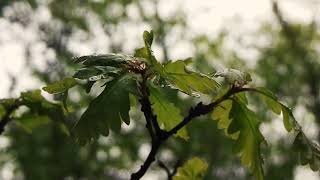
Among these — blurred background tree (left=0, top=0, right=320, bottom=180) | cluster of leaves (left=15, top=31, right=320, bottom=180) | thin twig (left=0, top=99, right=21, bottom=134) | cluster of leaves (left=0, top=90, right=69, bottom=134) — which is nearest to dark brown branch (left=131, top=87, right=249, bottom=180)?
cluster of leaves (left=15, top=31, right=320, bottom=180)

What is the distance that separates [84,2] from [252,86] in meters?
12.7

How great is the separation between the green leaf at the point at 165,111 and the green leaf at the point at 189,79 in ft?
0.44

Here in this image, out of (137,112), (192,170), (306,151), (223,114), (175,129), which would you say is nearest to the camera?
(175,129)

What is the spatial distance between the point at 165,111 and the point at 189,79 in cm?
25

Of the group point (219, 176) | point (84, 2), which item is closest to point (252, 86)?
point (84, 2)

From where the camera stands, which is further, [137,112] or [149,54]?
[137,112]

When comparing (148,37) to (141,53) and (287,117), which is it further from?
(287,117)

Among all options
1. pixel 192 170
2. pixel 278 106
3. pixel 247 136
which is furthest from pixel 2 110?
A: pixel 278 106

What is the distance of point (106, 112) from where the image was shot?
167cm

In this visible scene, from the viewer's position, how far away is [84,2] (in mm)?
14219

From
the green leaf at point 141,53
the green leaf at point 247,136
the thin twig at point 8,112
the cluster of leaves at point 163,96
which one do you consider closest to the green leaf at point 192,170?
the cluster of leaves at point 163,96

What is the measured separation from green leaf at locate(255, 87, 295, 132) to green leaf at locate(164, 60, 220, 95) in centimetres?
18

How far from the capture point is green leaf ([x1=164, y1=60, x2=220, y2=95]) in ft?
5.93

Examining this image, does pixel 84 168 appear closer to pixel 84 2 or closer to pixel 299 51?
pixel 84 2
